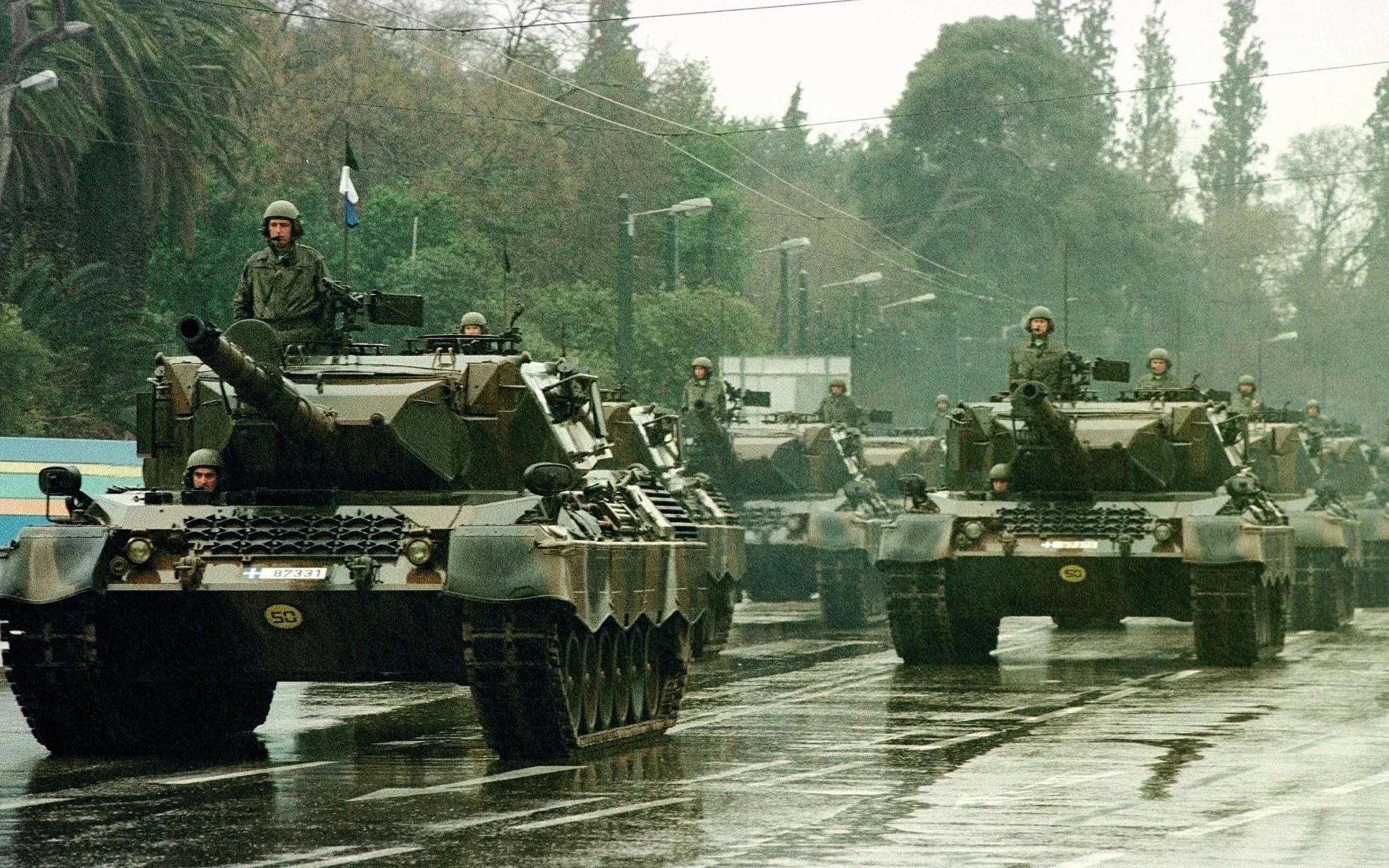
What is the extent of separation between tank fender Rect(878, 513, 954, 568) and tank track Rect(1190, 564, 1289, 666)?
83.6 inches

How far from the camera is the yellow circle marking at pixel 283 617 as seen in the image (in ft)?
48.3

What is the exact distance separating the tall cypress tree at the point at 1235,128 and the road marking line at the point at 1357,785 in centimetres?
10328

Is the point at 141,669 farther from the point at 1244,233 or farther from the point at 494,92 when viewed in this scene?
the point at 1244,233

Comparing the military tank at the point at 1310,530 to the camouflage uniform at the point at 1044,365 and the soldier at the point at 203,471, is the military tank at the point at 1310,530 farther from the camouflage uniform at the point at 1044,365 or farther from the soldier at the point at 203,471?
the soldier at the point at 203,471

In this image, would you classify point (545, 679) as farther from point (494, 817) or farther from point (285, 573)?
point (494, 817)

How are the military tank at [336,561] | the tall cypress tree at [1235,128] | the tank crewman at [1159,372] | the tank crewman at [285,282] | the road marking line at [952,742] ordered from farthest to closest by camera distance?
the tall cypress tree at [1235,128], the tank crewman at [1159,372], the tank crewman at [285,282], the road marking line at [952,742], the military tank at [336,561]

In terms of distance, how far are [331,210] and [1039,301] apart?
4031 centimetres

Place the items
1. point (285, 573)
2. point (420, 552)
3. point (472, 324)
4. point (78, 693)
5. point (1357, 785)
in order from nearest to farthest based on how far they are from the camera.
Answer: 1. point (1357, 785)
2. point (420, 552)
3. point (285, 573)
4. point (78, 693)
5. point (472, 324)

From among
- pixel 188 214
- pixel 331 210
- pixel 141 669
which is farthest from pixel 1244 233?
pixel 141 669

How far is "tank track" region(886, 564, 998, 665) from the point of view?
22.8m

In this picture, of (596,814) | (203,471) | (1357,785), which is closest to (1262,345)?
(203,471)

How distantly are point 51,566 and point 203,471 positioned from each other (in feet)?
4.64

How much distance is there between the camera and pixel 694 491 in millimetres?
25703

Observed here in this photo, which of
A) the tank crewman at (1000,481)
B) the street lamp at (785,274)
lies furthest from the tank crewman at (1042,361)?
the street lamp at (785,274)
